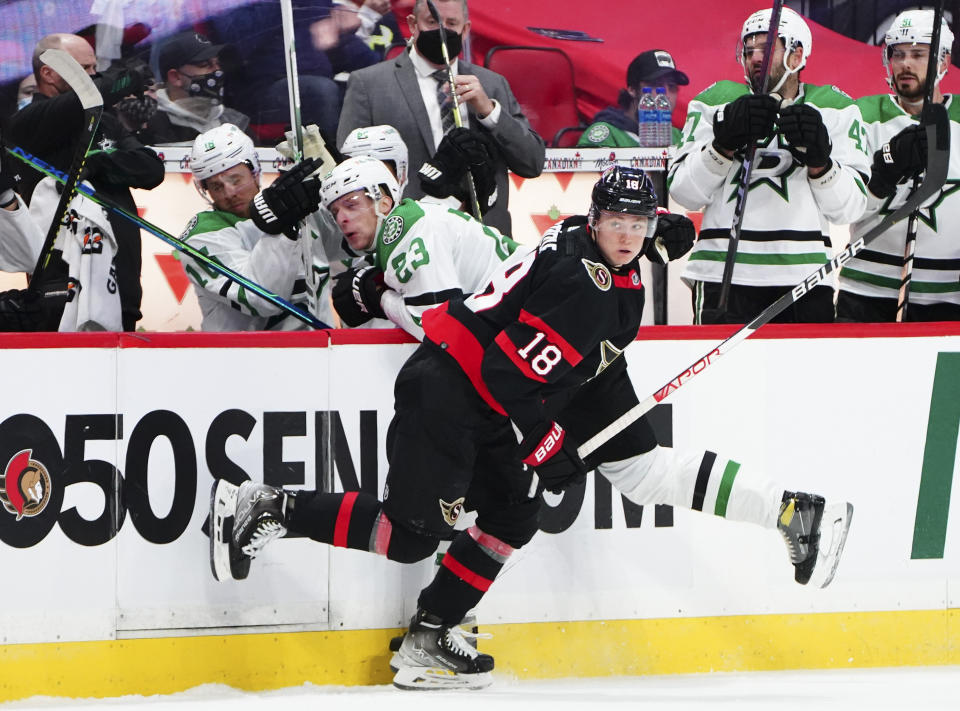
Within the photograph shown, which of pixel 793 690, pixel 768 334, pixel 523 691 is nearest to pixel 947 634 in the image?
pixel 793 690

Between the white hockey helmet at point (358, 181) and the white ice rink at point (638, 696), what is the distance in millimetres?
1178

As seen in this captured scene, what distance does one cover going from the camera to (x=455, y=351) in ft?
9.00

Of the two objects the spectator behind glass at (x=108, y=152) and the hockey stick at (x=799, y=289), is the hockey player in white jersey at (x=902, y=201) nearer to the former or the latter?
the hockey stick at (x=799, y=289)

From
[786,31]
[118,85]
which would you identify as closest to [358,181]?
[118,85]

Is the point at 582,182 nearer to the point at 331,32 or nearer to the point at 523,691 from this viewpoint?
the point at 331,32

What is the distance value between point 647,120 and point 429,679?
8.21 ft

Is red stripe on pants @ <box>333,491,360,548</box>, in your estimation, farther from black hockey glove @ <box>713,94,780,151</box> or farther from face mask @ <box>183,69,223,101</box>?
face mask @ <box>183,69,223,101</box>

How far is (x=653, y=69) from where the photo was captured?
477 centimetres

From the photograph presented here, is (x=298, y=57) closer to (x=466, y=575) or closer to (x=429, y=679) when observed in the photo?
(x=466, y=575)

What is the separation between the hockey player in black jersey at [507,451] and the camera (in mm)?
2604

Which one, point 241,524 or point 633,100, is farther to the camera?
point 633,100

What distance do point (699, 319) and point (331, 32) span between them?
6.56ft

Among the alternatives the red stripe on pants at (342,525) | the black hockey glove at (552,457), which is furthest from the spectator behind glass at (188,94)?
the black hockey glove at (552,457)

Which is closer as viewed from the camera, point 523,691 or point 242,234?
point 523,691
